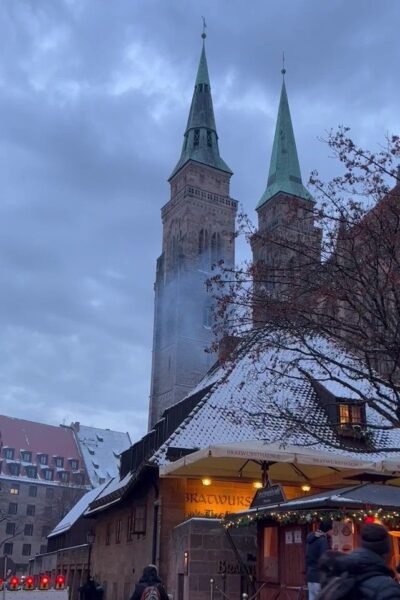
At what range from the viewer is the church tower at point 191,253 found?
91688mm

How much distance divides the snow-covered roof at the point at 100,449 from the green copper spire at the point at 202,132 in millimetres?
39762

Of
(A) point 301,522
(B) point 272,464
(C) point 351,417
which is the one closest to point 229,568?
(B) point 272,464

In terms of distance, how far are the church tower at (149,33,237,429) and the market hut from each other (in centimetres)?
7424

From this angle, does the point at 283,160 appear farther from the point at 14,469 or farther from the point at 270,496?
the point at 270,496

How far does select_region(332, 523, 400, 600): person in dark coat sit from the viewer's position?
4.09 metres

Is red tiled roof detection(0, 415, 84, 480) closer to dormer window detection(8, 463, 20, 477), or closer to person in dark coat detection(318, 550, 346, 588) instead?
dormer window detection(8, 463, 20, 477)

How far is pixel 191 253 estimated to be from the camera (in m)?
97.8

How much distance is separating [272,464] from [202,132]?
3724 inches

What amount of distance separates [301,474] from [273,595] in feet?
14.6

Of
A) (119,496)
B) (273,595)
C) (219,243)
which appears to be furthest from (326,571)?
(219,243)

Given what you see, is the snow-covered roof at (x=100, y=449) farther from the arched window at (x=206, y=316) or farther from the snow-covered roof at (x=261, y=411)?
the snow-covered roof at (x=261, y=411)

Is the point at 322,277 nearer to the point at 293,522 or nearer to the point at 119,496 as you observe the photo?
the point at 293,522

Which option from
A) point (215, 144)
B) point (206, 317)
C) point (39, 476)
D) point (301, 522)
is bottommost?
point (301, 522)

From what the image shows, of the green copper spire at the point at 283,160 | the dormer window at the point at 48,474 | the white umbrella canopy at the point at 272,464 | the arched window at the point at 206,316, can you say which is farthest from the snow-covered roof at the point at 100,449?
the white umbrella canopy at the point at 272,464
